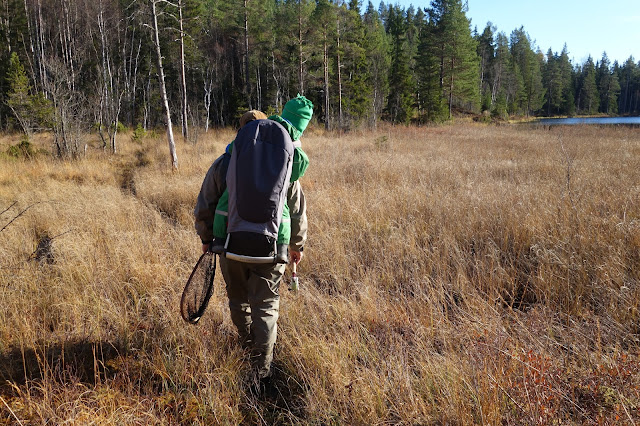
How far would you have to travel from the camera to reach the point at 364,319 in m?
2.76

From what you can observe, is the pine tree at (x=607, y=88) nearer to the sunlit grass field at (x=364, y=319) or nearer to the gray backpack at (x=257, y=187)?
the sunlit grass field at (x=364, y=319)

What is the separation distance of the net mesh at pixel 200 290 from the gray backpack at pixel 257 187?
0.38 meters

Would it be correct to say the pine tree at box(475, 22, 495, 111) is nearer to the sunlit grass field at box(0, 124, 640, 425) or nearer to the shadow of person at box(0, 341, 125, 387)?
the sunlit grass field at box(0, 124, 640, 425)

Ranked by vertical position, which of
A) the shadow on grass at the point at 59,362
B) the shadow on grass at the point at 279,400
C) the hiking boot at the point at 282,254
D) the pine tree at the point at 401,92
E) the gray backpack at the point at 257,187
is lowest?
the shadow on grass at the point at 279,400

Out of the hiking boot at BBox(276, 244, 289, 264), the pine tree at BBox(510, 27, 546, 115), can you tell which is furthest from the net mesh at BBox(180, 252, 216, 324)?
the pine tree at BBox(510, 27, 546, 115)

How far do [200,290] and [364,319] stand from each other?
4.14 feet

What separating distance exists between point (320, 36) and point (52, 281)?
23.2 meters

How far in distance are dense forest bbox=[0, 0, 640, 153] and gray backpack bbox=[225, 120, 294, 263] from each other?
494 inches

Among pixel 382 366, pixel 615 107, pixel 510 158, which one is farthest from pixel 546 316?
pixel 615 107

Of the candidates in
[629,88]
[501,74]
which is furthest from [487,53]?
[629,88]

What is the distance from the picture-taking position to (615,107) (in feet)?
220

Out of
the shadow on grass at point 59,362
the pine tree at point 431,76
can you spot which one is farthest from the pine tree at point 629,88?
the shadow on grass at point 59,362

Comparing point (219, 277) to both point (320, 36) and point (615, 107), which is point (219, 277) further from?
point (615, 107)

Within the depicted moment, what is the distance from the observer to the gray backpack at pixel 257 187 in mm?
1893
